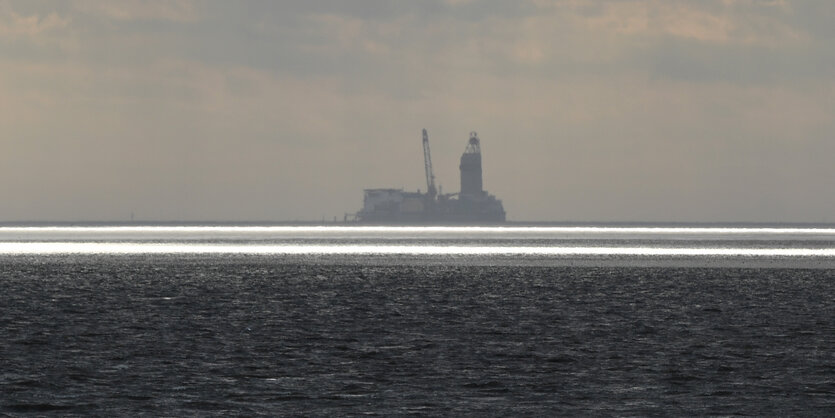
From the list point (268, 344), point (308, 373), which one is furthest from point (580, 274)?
point (308, 373)

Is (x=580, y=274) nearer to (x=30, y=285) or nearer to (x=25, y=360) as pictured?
(x=30, y=285)

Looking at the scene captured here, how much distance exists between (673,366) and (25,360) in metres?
21.5

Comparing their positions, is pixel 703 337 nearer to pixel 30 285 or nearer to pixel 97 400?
pixel 97 400

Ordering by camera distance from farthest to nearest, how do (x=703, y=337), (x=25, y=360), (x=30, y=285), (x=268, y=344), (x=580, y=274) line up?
(x=580, y=274), (x=30, y=285), (x=703, y=337), (x=268, y=344), (x=25, y=360)

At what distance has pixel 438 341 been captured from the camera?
4572 cm

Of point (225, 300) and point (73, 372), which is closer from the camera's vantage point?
point (73, 372)

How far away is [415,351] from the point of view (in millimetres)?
41969

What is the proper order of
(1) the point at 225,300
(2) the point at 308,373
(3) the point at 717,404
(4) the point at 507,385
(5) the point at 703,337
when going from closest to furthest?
(3) the point at 717,404 → (4) the point at 507,385 → (2) the point at 308,373 → (5) the point at 703,337 → (1) the point at 225,300

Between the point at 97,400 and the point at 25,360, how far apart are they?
972 centimetres

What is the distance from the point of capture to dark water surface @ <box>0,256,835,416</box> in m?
30.6

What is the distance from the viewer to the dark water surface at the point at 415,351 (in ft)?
100

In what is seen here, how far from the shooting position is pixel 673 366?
38.1 meters

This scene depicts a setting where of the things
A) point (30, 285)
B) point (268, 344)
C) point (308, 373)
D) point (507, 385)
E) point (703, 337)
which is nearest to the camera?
point (507, 385)

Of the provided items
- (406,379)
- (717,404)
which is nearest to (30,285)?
(406,379)
